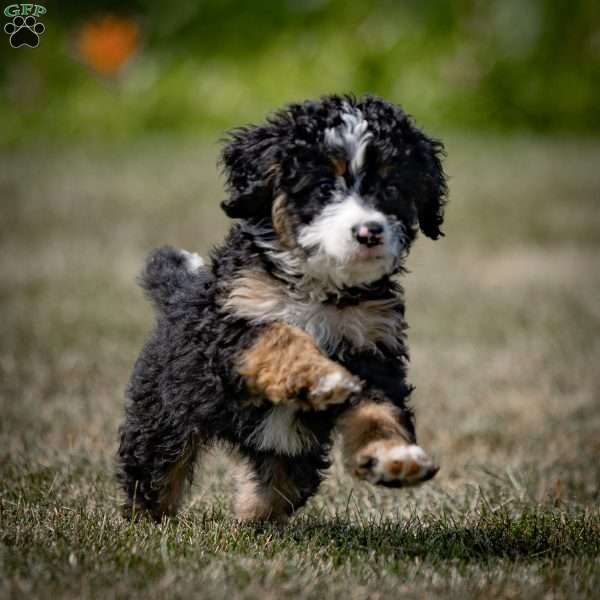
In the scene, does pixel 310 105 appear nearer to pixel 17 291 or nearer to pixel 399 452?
pixel 399 452

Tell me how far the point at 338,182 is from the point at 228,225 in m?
9.10

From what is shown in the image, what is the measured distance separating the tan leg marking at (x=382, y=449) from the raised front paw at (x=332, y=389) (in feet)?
0.40

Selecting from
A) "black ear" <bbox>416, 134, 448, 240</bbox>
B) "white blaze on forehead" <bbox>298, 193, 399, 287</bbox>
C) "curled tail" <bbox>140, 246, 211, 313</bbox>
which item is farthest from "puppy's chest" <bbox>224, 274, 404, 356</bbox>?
"curled tail" <bbox>140, 246, 211, 313</bbox>

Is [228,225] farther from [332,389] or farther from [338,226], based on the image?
[332,389]

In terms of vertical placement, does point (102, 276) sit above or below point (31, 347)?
above

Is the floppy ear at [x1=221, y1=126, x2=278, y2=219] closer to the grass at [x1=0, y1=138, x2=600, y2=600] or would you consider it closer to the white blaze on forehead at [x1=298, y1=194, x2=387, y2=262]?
the white blaze on forehead at [x1=298, y1=194, x2=387, y2=262]

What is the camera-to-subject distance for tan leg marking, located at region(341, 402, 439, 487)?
373cm

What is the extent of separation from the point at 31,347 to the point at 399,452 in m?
5.44

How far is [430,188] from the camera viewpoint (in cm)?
452

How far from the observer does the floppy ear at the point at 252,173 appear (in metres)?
4.34

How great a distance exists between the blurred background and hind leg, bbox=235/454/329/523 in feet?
0.65

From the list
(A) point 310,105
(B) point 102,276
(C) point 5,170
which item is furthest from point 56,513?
(C) point 5,170

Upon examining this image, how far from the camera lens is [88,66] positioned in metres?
17.2

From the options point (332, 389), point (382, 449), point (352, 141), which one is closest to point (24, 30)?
point (352, 141)
